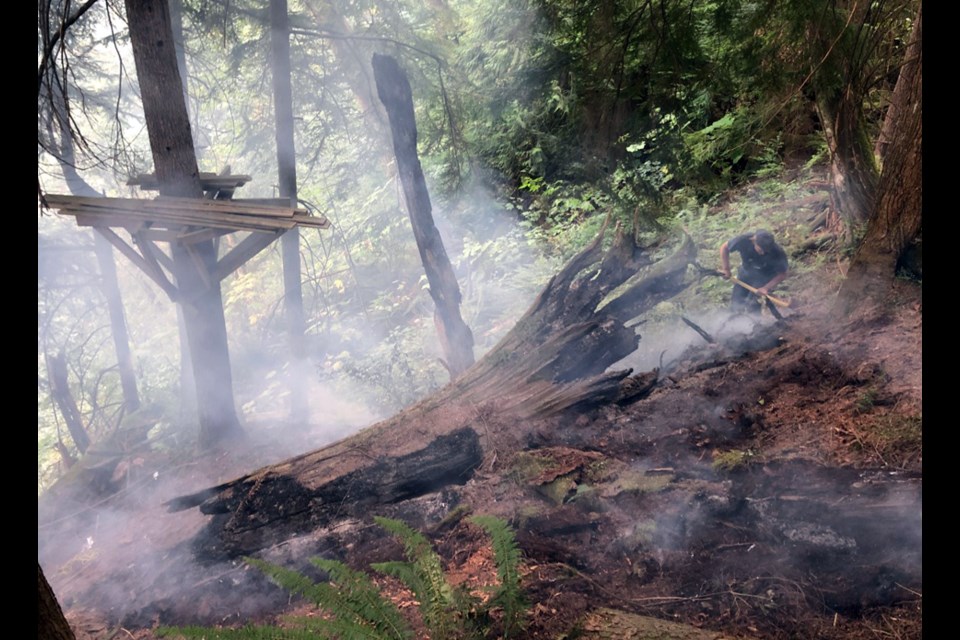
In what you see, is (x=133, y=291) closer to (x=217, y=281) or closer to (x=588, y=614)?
(x=217, y=281)

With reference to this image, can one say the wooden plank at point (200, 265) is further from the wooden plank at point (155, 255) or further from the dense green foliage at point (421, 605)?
the dense green foliage at point (421, 605)

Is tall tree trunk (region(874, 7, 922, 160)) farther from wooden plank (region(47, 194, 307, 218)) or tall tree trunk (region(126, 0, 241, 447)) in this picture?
tall tree trunk (region(126, 0, 241, 447))

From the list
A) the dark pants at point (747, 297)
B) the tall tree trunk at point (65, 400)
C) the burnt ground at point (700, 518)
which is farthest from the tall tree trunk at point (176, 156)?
the tall tree trunk at point (65, 400)

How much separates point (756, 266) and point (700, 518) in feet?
16.9

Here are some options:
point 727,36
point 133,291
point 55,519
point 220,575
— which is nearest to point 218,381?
point 55,519

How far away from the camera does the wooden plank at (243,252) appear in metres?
7.23

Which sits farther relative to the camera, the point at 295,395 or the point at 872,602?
the point at 295,395

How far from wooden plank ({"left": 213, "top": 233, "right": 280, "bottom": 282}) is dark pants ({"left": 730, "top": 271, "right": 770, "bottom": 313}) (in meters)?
6.14

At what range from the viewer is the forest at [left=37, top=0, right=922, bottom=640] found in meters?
3.04

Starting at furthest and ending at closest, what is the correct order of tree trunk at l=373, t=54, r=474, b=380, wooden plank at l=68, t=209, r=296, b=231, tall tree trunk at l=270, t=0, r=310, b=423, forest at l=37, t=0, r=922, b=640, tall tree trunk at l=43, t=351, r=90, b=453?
tall tree trunk at l=43, t=351, r=90, b=453, tall tree trunk at l=270, t=0, r=310, b=423, tree trunk at l=373, t=54, r=474, b=380, wooden plank at l=68, t=209, r=296, b=231, forest at l=37, t=0, r=922, b=640

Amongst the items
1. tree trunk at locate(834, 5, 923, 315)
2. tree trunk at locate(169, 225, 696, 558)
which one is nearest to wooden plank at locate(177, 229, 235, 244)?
tree trunk at locate(169, 225, 696, 558)

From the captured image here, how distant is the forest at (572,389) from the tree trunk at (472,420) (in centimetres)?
2
